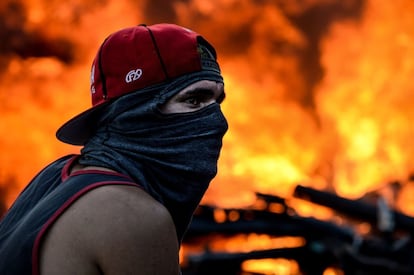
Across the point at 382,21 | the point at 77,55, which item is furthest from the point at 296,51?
the point at 77,55

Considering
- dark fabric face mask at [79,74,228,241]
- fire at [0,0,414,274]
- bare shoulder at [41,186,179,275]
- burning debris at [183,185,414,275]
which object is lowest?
burning debris at [183,185,414,275]

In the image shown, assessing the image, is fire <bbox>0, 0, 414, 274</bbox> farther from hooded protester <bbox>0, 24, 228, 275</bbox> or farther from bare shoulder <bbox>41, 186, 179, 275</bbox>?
bare shoulder <bbox>41, 186, 179, 275</bbox>

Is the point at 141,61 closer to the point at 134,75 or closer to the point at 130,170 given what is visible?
the point at 134,75

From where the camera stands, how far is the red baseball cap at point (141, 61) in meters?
1.85

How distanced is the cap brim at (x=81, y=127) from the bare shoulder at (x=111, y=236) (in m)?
0.32

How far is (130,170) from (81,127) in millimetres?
275

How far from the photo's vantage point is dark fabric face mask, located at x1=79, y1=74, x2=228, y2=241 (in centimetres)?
180

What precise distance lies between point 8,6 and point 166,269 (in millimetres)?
10228

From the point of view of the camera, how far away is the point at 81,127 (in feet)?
6.50

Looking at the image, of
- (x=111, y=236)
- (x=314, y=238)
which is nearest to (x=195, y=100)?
(x=111, y=236)

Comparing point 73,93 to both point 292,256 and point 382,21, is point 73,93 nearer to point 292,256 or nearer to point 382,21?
point 292,256

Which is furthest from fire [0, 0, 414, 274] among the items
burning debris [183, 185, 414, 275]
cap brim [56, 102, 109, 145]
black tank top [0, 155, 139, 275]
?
black tank top [0, 155, 139, 275]

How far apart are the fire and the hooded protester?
7.81 meters

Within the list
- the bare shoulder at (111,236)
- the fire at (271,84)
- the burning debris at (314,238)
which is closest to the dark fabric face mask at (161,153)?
the bare shoulder at (111,236)
